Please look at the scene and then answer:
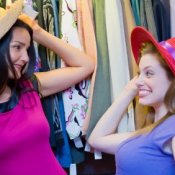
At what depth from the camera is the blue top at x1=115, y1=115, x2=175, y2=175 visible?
108 cm

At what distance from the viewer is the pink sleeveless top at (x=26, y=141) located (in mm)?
1149

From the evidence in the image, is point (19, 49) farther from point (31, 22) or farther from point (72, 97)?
point (72, 97)

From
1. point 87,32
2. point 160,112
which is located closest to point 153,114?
point 160,112

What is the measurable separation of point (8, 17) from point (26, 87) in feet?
0.98

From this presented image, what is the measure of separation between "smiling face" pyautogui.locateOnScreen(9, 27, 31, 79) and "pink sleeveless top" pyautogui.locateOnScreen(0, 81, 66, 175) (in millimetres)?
129

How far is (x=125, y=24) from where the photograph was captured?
4.54 ft

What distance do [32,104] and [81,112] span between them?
0.21 meters

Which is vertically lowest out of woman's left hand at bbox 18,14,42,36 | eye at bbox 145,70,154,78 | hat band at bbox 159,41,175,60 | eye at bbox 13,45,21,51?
eye at bbox 145,70,154,78

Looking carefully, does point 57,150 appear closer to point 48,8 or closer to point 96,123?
point 96,123

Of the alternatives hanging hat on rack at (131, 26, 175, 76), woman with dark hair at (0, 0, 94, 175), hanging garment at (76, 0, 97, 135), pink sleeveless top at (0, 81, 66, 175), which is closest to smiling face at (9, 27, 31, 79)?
woman with dark hair at (0, 0, 94, 175)

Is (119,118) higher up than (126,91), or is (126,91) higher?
(126,91)

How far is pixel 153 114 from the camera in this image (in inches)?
52.1

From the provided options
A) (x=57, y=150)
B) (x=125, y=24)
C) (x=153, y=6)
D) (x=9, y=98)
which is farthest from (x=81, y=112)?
(x=153, y=6)

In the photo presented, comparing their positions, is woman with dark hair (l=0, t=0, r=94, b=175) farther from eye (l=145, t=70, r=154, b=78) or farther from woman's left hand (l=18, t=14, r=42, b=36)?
eye (l=145, t=70, r=154, b=78)
